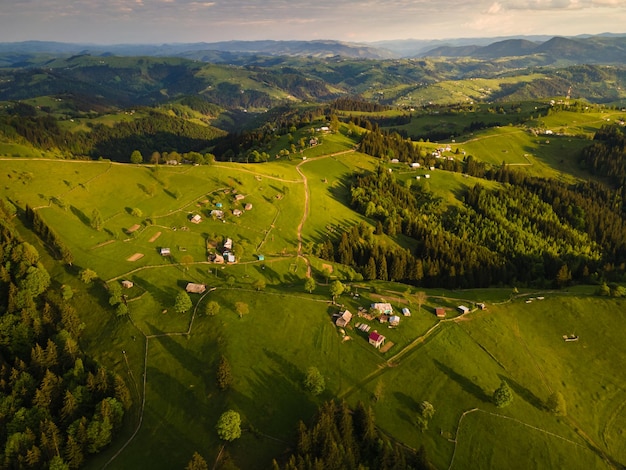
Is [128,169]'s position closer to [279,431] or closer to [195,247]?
[195,247]

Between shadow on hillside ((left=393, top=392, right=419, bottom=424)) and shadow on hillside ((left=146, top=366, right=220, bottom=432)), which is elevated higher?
shadow on hillside ((left=146, top=366, right=220, bottom=432))

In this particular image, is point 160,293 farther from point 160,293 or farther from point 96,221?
point 96,221

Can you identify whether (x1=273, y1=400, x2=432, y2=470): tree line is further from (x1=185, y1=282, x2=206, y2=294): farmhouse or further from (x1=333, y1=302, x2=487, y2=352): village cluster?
(x1=185, y1=282, x2=206, y2=294): farmhouse

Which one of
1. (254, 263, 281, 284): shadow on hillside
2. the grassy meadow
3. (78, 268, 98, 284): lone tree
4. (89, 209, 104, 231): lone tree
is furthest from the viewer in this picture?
(89, 209, 104, 231): lone tree

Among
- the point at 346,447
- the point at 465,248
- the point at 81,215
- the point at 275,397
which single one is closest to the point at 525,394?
the point at 346,447

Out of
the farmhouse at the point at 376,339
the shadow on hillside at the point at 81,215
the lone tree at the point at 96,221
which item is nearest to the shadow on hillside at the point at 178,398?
the farmhouse at the point at 376,339

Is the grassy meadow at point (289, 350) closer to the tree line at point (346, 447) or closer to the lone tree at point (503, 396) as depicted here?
the lone tree at point (503, 396)

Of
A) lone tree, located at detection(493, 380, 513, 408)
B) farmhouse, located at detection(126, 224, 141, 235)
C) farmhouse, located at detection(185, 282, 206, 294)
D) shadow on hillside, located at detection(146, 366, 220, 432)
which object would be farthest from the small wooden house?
farmhouse, located at detection(126, 224, 141, 235)
